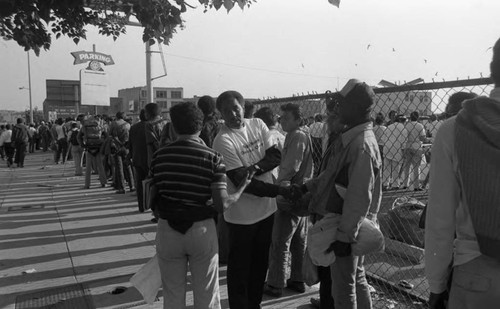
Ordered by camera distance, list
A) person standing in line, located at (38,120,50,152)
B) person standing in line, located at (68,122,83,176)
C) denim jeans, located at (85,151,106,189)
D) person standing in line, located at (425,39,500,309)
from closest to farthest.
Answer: person standing in line, located at (425,39,500,309) < denim jeans, located at (85,151,106,189) < person standing in line, located at (68,122,83,176) < person standing in line, located at (38,120,50,152)

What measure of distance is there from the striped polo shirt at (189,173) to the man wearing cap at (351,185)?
762 mm

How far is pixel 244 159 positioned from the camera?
3.52 meters

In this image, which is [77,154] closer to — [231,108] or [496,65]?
[231,108]

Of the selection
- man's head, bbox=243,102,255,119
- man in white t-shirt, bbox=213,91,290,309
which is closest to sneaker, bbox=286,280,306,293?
man in white t-shirt, bbox=213,91,290,309

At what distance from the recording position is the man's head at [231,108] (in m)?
3.56

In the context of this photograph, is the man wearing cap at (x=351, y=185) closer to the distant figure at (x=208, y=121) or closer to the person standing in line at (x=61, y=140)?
the distant figure at (x=208, y=121)

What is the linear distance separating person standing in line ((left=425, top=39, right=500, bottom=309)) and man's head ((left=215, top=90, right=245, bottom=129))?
6.29 feet

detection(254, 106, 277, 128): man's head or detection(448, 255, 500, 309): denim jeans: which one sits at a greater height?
detection(254, 106, 277, 128): man's head

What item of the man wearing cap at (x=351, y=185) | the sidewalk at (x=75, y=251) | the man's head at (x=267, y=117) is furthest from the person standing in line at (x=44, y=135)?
the man wearing cap at (x=351, y=185)

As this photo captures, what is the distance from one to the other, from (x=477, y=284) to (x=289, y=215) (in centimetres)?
269

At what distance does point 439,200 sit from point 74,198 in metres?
9.92

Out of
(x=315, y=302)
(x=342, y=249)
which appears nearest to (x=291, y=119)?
(x=315, y=302)

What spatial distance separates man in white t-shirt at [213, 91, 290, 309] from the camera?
3455 mm

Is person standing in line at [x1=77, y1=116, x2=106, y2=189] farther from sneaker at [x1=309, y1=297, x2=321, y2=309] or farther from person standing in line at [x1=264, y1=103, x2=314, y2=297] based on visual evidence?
sneaker at [x1=309, y1=297, x2=321, y2=309]
